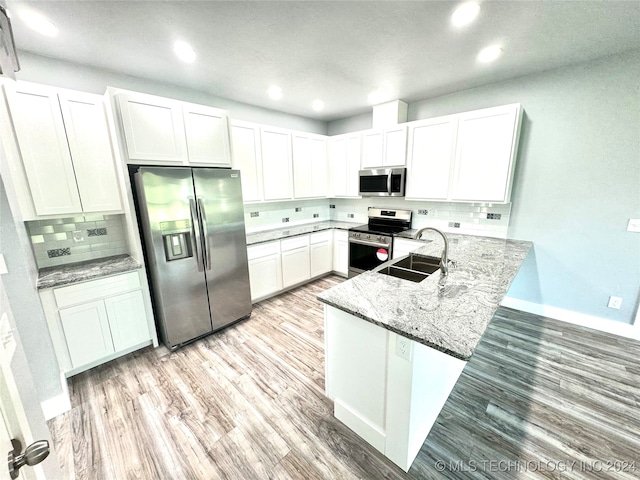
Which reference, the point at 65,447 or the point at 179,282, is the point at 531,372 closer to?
the point at 179,282

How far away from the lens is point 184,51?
2.19m

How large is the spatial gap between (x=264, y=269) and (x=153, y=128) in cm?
→ 202

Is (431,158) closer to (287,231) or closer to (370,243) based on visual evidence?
(370,243)

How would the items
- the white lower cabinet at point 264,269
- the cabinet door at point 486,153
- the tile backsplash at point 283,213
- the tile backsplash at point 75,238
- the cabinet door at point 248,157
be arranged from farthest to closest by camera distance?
the tile backsplash at point 283,213, the white lower cabinet at point 264,269, the cabinet door at point 248,157, the cabinet door at point 486,153, the tile backsplash at point 75,238

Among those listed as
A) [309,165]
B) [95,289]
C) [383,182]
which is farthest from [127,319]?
[383,182]

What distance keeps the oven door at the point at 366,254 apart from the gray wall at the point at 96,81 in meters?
2.53

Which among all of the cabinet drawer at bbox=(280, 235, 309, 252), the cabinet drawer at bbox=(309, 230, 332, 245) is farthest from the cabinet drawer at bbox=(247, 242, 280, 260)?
the cabinet drawer at bbox=(309, 230, 332, 245)

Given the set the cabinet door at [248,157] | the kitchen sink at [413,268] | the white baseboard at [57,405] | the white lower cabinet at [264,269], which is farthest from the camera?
the white lower cabinet at [264,269]

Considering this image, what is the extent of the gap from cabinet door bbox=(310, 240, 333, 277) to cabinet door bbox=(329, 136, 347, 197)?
0.96 m

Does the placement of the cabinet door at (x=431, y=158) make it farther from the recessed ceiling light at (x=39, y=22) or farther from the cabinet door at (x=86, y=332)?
the cabinet door at (x=86, y=332)

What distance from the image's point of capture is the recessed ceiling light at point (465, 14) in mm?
1657

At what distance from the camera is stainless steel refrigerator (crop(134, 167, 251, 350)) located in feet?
7.46

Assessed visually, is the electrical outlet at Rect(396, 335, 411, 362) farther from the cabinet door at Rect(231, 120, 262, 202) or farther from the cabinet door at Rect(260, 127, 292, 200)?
the cabinet door at Rect(260, 127, 292, 200)

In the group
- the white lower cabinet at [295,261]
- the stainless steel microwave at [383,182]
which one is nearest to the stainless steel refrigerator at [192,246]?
the white lower cabinet at [295,261]
